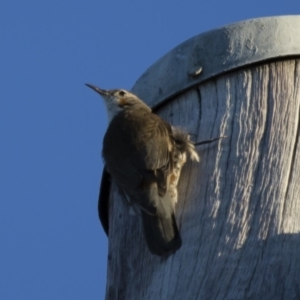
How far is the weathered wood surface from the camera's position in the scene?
14.7 feet

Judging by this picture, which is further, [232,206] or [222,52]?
[222,52]

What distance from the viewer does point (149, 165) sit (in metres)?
5.71

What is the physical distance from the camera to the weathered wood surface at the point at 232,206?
14.7 ft

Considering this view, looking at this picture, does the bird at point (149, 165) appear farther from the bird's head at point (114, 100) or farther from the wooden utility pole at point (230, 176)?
the bird's head at point (114, 100)

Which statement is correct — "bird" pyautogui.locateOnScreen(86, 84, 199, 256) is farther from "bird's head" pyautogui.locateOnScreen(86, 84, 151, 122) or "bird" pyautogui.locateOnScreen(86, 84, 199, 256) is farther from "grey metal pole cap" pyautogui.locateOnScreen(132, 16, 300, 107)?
"bird's head" pyautogui.locateOnScreen(86, 84, 151, 122)

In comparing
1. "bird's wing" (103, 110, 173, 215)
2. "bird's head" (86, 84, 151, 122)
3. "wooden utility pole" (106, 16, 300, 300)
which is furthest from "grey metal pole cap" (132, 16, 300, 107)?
"bird's head" (86, 84, 151, 122)

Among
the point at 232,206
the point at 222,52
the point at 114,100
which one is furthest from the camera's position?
the point at 114,100

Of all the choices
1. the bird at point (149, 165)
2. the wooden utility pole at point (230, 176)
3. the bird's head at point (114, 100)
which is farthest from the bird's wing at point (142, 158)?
the bird's head at point (114, 100)

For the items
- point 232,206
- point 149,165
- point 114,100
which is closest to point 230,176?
point 232,206

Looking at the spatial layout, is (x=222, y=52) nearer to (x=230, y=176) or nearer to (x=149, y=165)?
(x=149, y=165)

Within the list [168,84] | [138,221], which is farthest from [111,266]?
[168,84]

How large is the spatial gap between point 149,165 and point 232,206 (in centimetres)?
97

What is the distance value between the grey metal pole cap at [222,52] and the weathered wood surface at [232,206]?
0.18 feet

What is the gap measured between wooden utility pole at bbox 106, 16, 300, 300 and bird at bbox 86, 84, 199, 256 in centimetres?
6
